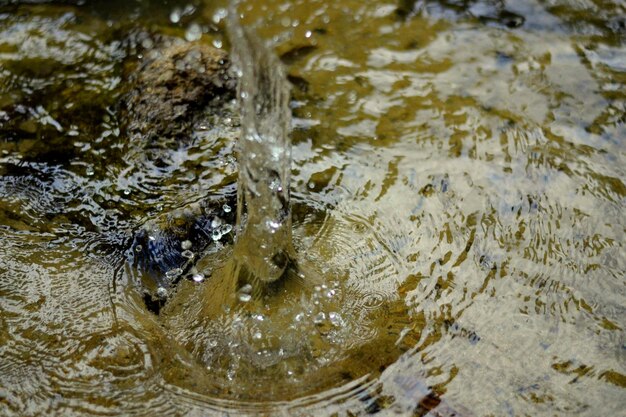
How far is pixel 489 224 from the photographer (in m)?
2.98

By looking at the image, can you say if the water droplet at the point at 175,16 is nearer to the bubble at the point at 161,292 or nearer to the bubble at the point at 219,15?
the bubble at the point at 219,15

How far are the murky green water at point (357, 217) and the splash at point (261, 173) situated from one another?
0.44ft

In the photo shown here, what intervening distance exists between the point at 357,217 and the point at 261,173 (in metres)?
0.52

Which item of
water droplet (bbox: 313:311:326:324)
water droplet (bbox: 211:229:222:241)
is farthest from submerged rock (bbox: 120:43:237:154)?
water droplet (bbox: 313:311:326:324)

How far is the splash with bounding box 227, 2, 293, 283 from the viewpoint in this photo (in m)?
2.67

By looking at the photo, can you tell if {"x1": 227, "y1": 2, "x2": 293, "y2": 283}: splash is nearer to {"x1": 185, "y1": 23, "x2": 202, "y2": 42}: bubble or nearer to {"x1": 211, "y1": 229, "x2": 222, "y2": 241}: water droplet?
{"x1": 211, "y1": 229, "x2": 222, "y2": 241}: water droplet

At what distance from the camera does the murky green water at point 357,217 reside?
7.85 ft

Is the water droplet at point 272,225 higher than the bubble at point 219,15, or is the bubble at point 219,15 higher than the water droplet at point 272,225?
the bubble at point 219,15

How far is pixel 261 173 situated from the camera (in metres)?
2.72

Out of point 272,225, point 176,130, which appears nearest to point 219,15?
point 176,130

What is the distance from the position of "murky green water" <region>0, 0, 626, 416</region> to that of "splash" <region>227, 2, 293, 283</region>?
5.3 inches

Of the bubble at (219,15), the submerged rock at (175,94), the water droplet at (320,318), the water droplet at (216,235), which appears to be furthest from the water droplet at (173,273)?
the bubble at (219,15)

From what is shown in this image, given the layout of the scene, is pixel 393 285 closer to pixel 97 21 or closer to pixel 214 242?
pixel 214 242

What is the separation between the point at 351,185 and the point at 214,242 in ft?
A: 2.34
